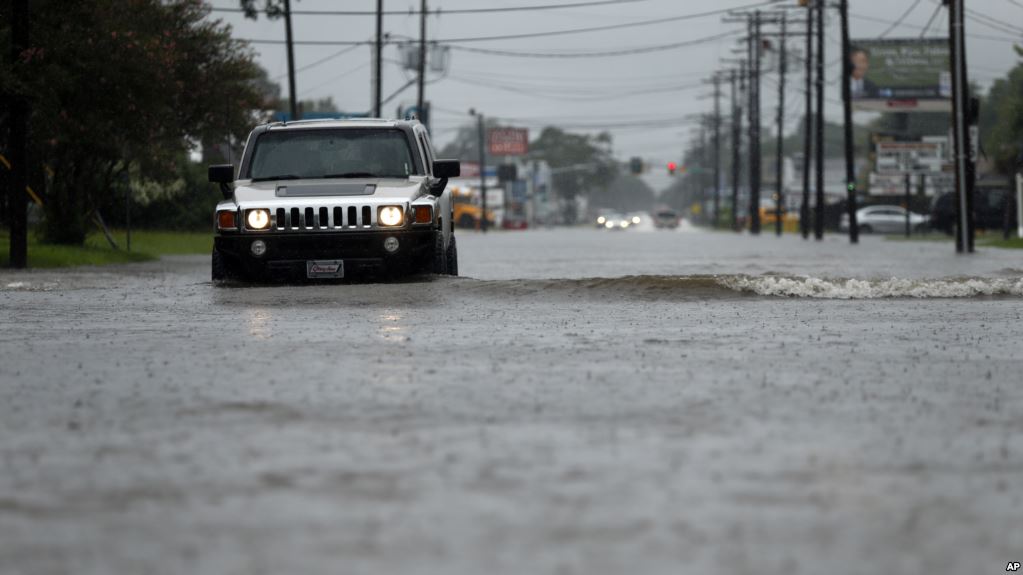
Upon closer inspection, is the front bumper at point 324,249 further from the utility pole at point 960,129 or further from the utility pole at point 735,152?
the utility pole at point 735,152

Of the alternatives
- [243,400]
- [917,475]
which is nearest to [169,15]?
[243,400]

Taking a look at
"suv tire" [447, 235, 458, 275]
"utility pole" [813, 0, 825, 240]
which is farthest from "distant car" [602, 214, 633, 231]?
"suv tire" [447, 235, 458, 275]

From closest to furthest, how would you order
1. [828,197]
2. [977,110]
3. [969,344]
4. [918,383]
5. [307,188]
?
[918,383]
[969,344]
[307,188]
[977,110]
[828,197]

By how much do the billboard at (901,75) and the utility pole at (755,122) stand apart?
18.5ft

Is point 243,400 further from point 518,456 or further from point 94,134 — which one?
point 94,134

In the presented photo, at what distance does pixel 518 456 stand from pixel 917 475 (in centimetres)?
128

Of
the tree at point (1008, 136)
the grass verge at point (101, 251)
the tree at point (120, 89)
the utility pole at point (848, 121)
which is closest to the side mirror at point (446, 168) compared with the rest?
the tree at point (120, 89)

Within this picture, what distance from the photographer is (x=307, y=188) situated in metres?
16.7

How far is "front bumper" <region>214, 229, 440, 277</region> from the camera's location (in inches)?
646

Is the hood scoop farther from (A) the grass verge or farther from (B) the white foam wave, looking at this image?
(A) the grass verge

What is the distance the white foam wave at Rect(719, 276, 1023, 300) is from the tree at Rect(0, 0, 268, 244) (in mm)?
12986

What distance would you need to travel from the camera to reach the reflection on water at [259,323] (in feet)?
34.9

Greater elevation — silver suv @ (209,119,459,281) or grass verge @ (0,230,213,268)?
silver suv @ (209,119,459,281)

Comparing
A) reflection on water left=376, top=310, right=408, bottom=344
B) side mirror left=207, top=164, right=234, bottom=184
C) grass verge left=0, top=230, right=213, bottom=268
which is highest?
side mirror left=207, top=164, right=234, bottom=184
